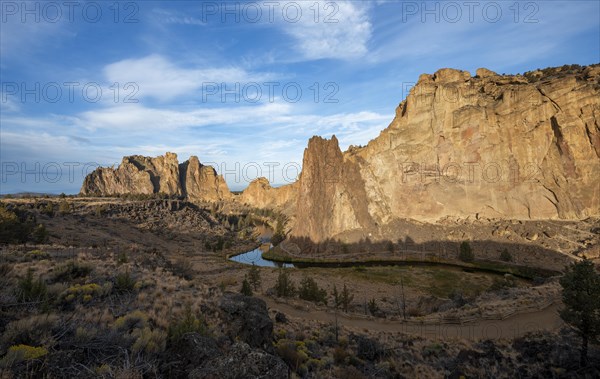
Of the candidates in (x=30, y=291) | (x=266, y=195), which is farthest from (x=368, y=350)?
(x=266, y=195)

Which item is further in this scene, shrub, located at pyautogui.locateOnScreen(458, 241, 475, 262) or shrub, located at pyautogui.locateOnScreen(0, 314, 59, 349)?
shrub, located at pyautogui.locateOnScreen(458, 241, 475, 262)

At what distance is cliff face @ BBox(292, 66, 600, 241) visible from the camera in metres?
63.9

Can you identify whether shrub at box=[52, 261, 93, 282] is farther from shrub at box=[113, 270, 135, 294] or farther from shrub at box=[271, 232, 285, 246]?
shrub at box=[271, 232, 285, 246]

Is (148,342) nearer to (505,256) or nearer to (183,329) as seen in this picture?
(183,329)

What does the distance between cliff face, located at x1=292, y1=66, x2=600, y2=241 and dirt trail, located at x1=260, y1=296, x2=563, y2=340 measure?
54.6m

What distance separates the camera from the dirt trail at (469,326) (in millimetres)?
20469

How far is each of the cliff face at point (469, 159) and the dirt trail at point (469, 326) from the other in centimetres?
5458

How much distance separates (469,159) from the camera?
247ft

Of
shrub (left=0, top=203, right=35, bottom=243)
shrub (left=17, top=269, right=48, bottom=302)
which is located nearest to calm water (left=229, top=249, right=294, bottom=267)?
shrub (left=0, top=203, right=35, bottom=243)

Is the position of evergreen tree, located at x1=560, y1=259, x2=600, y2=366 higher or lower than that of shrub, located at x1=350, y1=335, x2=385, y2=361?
higher

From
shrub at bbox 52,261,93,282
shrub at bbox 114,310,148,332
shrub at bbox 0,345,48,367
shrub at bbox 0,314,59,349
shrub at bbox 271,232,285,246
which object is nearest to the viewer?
shrub at bbox 0,345,48,367

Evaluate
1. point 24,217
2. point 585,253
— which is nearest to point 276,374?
→ point 585,253

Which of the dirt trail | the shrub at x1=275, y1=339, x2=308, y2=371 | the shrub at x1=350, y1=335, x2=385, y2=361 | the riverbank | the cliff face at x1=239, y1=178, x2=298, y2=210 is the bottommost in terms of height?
the riverbank

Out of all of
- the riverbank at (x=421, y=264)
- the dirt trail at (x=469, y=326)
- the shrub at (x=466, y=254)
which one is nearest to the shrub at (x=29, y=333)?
the dirt trail at (x=469, y=326)
